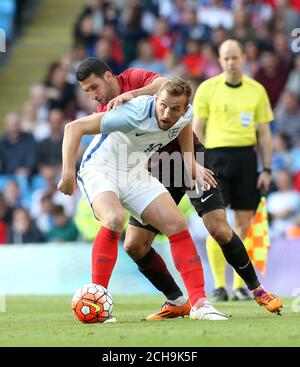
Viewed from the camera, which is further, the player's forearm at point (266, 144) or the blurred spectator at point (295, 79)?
the blurred spectator at point (295, 79)

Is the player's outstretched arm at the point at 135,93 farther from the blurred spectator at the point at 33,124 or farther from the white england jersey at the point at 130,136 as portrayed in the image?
the blurred spectator at the point at 33,124

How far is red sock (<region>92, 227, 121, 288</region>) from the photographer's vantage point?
7.54 metres

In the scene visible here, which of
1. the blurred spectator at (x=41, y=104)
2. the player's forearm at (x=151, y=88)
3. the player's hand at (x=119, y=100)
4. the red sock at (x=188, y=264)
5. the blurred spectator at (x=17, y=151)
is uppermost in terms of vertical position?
the blurred spectator at (x=41, y=104)

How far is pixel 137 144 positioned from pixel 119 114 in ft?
1.40

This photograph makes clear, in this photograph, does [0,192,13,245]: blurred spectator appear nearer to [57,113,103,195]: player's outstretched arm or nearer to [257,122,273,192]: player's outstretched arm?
[257,122,273,192]: player's outstretched arm

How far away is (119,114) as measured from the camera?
7453 mm

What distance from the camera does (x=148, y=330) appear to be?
6.88 meters

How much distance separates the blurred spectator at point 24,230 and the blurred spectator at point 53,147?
174cm

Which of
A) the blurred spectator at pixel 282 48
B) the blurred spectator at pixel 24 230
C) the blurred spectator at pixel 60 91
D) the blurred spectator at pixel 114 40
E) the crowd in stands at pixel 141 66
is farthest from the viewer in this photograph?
the blurred spectator at pixel 114 40


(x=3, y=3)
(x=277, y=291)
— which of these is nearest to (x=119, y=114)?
(x=277, y=291)

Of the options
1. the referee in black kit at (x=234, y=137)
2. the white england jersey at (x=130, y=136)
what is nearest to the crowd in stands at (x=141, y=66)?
the referee in black kit at (x=234, y=137)

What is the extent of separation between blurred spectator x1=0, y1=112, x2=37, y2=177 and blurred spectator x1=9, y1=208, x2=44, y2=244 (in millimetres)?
1933

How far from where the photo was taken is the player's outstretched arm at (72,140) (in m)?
7.42

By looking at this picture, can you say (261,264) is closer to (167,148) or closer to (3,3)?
(167,148)
